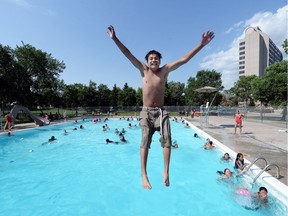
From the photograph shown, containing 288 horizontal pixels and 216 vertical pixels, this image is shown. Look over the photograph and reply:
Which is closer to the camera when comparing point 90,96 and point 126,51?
point 126,51

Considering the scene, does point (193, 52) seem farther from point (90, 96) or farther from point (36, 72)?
point (90, 96)

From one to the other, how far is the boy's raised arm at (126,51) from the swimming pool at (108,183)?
224 inches

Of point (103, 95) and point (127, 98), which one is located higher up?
point (103, 95)

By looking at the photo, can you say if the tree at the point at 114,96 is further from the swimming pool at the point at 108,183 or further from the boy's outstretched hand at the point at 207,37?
the boy's outstretched hand at the point at 207,37

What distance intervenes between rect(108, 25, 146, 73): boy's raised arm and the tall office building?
4290 inches

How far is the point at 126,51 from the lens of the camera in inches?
152

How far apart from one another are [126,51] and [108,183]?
8075mm

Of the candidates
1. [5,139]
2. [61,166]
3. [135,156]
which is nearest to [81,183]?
[61,166]

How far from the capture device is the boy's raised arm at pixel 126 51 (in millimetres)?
3801

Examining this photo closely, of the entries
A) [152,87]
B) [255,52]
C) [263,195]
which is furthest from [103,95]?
[255,52]

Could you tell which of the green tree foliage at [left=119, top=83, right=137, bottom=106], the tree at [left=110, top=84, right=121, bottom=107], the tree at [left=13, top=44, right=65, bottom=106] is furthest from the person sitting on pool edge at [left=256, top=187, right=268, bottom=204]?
the green tree foliage at [left=119, top=83, right=137, bottom=106]

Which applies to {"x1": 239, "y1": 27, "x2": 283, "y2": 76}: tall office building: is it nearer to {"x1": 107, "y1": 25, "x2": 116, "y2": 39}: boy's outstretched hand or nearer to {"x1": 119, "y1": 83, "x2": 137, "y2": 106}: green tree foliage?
{"x1": 119, "y1": 83, "x2": 137, "y2": 106}: green tree foliage

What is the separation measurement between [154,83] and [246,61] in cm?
11279

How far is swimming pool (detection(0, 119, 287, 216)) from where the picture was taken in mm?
7949
